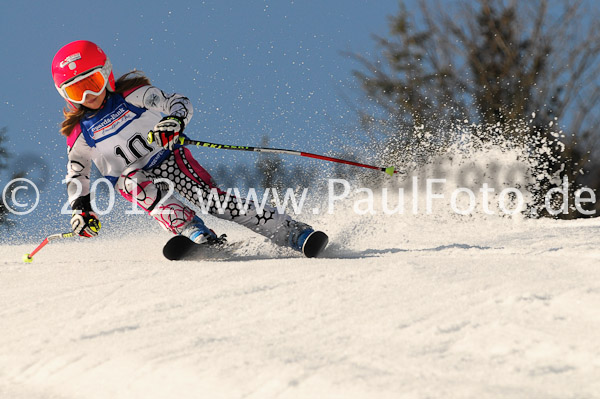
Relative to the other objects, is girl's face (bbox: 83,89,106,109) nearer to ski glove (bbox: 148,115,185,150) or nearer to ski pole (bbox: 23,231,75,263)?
ski glove (bbox: 148,115,185,150)

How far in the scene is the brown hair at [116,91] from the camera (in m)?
3.65

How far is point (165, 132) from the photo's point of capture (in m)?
3.39

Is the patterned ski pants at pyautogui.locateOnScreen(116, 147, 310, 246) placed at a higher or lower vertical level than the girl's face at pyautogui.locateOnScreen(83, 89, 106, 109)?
lower

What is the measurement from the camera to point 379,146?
862 centimetres

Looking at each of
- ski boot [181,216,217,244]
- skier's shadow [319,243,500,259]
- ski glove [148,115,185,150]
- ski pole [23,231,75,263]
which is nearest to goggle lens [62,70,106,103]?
ski glove [148,115,185,150]

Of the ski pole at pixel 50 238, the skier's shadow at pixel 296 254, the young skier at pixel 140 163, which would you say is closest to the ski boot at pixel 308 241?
the young skier at pixel 140 163

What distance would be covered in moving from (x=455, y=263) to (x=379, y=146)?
5.98 meters

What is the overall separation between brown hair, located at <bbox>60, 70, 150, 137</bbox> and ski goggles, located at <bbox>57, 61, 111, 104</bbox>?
10cm

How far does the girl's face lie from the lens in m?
3.54

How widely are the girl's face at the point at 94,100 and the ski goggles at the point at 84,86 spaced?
22 millimetres

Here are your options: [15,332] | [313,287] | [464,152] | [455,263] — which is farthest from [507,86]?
[15,332]

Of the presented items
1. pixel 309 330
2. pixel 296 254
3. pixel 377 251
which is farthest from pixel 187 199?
pixel 309 330

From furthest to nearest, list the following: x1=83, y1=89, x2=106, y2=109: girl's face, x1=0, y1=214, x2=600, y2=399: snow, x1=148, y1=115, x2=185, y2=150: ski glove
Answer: x1=83, y1=89, x2=106, y2=109: girl's face, x1=148, y1=115, x2=185, y2=150: ski glove, x1=0, y1=214, x2=600, y2=399: snow

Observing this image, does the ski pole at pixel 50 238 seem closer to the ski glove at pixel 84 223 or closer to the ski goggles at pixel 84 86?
the ski glove at pixel 84 223
